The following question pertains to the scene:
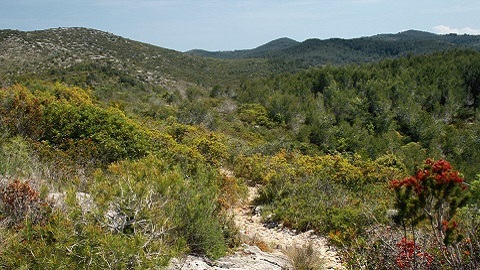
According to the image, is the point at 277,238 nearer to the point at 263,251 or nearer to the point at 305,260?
the point at 263,251

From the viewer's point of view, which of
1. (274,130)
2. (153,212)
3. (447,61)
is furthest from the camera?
(447,61)

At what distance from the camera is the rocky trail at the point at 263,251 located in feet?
15.6

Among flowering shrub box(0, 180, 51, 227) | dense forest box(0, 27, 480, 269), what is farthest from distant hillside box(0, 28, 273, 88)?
flowering shrub box(0, 180, 51, 227)

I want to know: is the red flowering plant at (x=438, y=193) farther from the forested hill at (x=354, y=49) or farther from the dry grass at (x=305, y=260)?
the forested hill at (x=354, y=49)

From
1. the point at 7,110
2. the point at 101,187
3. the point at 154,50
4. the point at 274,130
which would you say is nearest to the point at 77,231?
the point at 101,187

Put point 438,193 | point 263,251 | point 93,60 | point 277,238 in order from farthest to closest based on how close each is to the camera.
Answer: point 93,60 < point 277,238 < point 263,251 < point 438,193

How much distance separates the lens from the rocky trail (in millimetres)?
4762

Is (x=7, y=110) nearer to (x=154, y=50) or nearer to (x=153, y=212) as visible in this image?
(x=153, y=212)

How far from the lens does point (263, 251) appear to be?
242 inches

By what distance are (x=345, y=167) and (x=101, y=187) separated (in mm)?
7642

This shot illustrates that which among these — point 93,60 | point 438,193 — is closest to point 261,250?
point 438,193

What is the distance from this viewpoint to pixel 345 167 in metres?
10.6

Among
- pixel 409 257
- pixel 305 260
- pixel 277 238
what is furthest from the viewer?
pixel 277 238

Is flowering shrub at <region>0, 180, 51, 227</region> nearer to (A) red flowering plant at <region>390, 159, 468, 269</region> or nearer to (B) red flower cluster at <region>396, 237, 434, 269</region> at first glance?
(A) red flowering plant at <region>390, 159, 468, 269</region>
